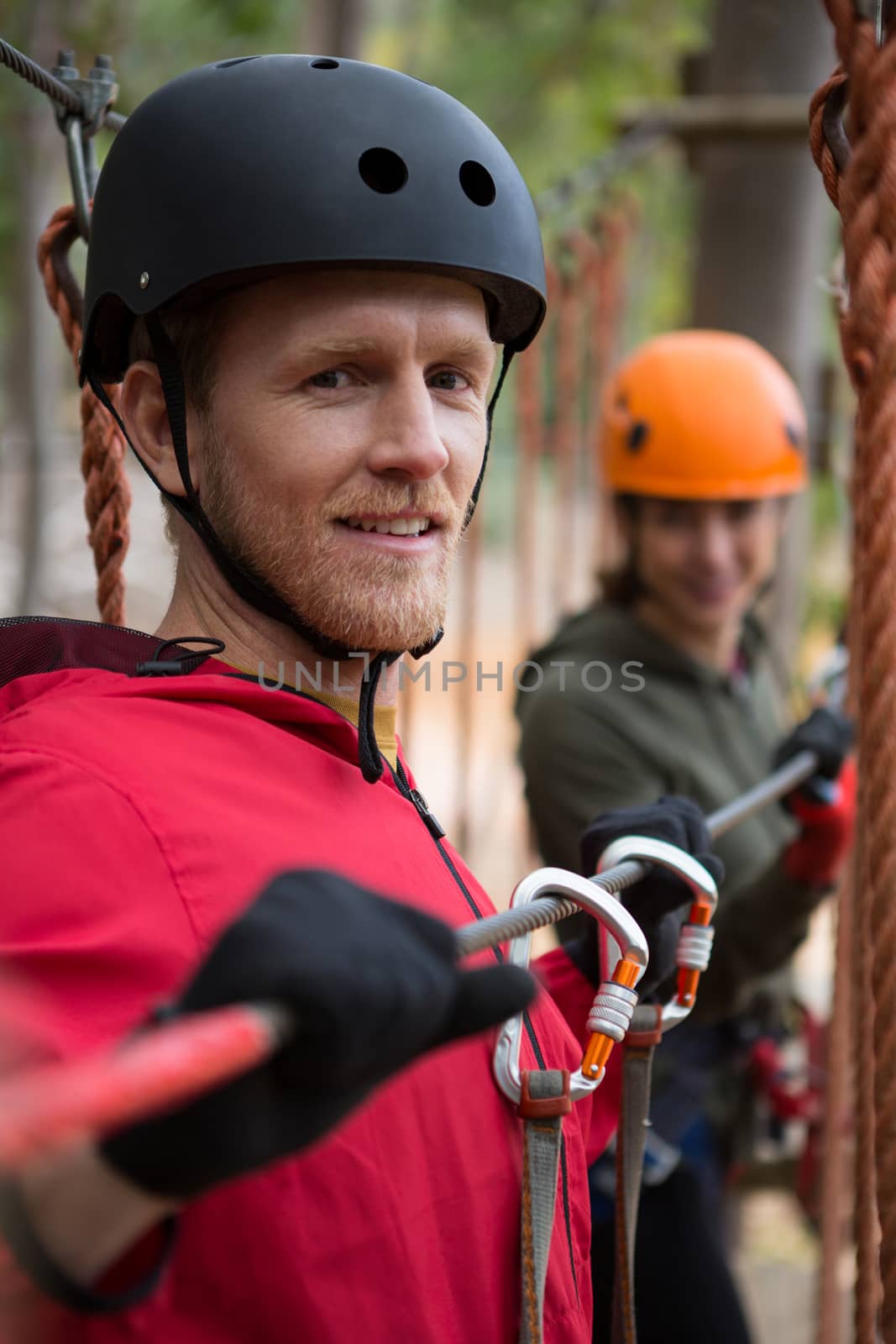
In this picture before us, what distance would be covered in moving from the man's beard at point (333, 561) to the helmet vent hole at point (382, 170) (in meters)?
0.30

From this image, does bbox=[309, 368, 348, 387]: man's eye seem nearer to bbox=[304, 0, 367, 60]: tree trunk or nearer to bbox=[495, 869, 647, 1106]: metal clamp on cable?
bbox=[495, 869, 647, 1106]: metal clamp on cable

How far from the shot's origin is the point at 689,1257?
2.34 m

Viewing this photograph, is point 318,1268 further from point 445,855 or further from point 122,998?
point 445,855

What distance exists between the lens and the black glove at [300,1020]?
0.68 meters

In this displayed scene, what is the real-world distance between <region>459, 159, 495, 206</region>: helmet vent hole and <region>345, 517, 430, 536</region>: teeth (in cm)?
35

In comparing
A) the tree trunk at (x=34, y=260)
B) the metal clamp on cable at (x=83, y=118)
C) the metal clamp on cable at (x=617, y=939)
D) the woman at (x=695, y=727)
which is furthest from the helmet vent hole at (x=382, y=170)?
the tree trunk at (x=34, y=260)

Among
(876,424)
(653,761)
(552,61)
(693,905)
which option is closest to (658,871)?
(693,905)

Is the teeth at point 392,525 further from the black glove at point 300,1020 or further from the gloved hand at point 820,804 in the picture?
the gloved hand at point 820,804

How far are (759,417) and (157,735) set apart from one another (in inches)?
90.9

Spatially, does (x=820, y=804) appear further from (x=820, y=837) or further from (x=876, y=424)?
(x=876, y=424)

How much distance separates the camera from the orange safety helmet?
2850 millimetres

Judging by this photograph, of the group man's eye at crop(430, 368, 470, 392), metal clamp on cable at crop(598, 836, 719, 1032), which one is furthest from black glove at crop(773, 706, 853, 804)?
man's eye at crop(430, 368, 470, 392)

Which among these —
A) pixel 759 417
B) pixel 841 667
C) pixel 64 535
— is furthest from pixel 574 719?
pixel 64 535

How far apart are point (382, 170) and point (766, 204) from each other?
2790 mm
